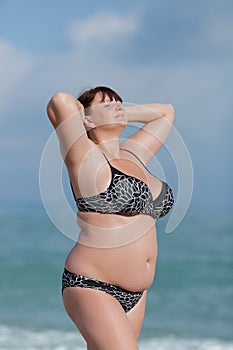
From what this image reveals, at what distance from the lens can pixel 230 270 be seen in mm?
15430

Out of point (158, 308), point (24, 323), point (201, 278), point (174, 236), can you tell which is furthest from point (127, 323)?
point (174, 236)

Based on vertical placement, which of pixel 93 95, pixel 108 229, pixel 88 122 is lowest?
pixel 108 229

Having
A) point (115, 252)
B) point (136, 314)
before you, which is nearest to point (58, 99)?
point (115, 252)

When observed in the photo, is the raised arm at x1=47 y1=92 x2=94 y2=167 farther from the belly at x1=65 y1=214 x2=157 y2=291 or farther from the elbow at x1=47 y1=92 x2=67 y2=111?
the belly at x1=65 y1=214 x2=157 y2=291

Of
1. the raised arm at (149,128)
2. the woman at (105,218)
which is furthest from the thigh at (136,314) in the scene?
the raised arm at (149,128)

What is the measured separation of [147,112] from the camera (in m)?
4.28

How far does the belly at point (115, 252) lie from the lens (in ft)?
12.4

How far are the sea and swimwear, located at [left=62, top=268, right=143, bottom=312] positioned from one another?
5.40 meters

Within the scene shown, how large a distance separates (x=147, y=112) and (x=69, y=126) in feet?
2.52

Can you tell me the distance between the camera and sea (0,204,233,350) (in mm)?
10352

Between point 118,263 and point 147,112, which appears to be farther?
point 147,112

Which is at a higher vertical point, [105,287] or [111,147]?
[111,147]

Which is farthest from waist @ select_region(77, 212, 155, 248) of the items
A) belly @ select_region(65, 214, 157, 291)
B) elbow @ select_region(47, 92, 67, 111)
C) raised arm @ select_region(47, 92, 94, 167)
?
elbow @ select_region(47, 92, 67, 111)

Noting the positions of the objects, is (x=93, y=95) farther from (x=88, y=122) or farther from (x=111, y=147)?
(x=111, y=147)
